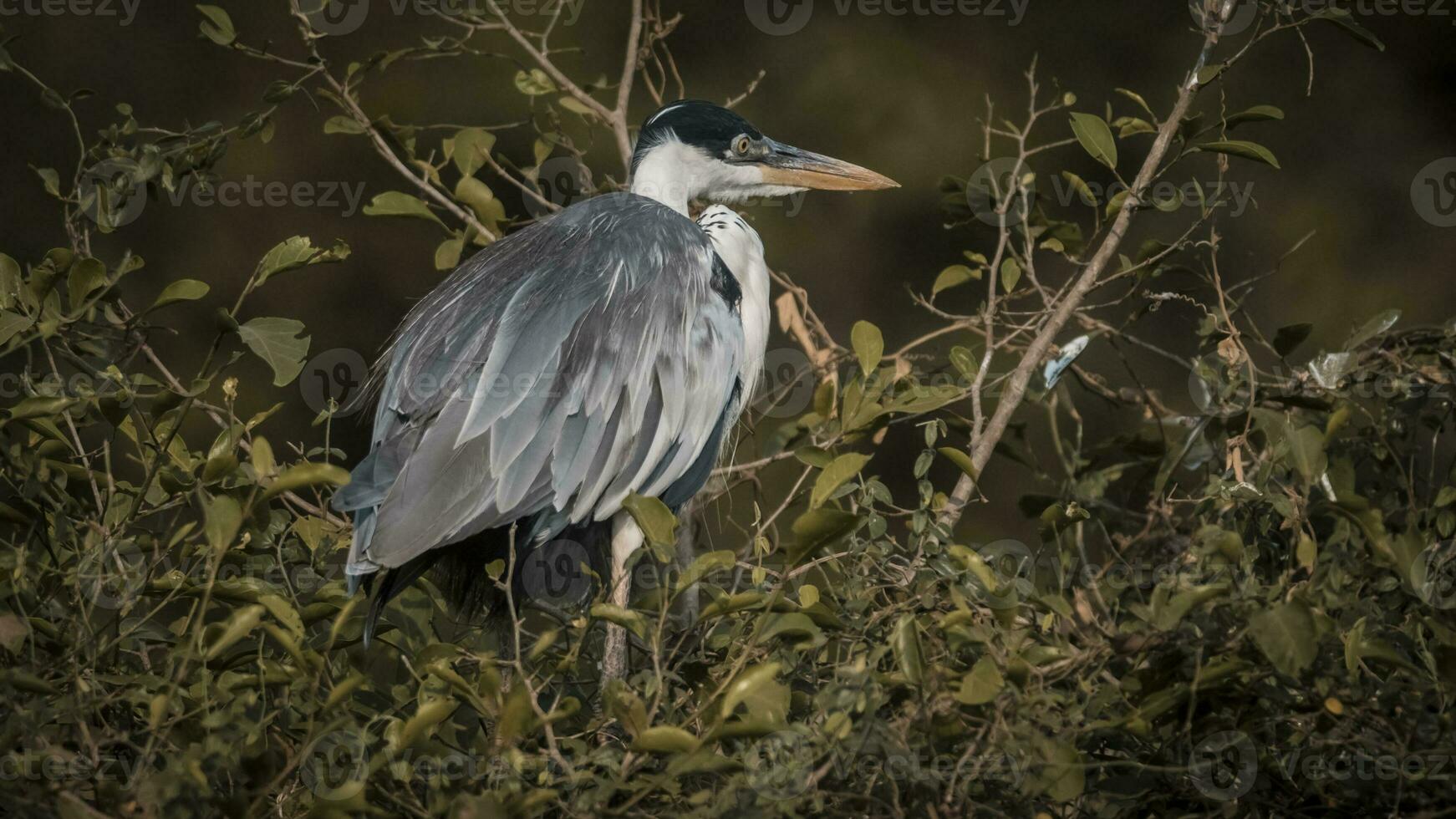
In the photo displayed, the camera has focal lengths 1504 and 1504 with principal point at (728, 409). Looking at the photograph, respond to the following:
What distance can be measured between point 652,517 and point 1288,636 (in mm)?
653

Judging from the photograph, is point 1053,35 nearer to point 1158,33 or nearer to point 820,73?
point 1158,33

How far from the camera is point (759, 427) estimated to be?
4445 millimetres

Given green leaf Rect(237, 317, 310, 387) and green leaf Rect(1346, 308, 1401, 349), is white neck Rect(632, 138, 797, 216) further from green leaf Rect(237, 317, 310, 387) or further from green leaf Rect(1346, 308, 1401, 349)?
green leaf Rect(1346, 308, 1401, 349)

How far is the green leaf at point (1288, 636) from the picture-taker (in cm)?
136

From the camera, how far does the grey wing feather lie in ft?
6.91

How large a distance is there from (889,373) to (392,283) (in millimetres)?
3844

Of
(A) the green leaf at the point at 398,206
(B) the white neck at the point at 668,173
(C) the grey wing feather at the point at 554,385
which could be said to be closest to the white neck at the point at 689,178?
(B) the white neck at the point at 668,173

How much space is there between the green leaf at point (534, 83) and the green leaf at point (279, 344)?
802 millimetres

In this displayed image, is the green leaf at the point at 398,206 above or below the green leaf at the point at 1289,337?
above

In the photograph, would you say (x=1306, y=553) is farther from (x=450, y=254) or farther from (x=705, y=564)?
(x=450, y=254)

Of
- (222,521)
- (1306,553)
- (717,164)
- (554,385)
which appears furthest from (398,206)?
(1306,553)

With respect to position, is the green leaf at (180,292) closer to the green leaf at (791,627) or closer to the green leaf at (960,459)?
the green leaf at (791,627)

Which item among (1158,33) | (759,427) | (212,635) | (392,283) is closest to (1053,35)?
(1158,33)

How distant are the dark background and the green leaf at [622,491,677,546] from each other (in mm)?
3487
